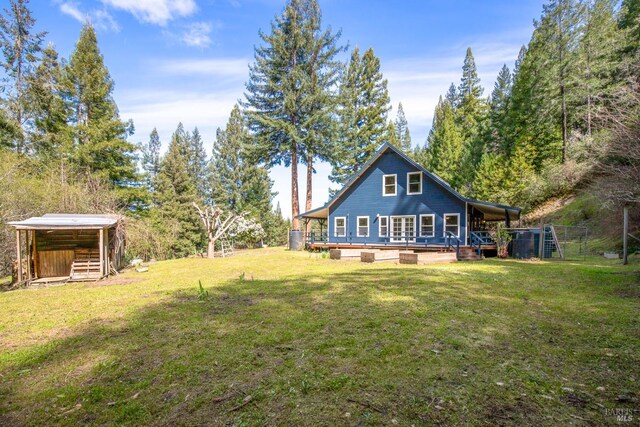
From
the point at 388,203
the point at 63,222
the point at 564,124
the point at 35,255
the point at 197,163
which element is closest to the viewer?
the point at 63,222

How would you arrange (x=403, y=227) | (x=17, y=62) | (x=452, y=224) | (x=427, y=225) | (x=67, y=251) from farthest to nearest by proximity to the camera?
(x=403, y=227) → (x=17, y=62) → (x=427, y=225) → (x=452, y=224) → (x=67, y=251)

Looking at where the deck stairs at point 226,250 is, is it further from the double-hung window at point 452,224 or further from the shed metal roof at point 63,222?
the double-hung window at point 452,224

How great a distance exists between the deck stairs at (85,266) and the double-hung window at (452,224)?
58.7ft

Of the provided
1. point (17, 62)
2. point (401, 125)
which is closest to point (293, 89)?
point (17, 62)

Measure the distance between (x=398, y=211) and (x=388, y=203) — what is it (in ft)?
3.03

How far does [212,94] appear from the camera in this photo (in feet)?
56.1

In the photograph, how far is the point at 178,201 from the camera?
3528 cm

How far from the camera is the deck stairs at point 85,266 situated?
11.5 metres

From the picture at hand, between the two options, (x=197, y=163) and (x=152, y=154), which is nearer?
(x=152, y=154)

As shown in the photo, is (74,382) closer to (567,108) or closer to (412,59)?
(412,59)

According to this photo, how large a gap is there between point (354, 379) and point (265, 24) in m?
30.3

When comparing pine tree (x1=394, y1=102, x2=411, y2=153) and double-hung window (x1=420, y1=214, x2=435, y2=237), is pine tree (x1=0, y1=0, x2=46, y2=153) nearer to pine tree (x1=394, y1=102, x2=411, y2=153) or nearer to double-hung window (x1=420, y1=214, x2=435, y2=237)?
double-hung window (x1=420, y1=214, x2=435, y2=237)

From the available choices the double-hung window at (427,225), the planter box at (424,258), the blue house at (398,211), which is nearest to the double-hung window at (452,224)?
the blue house at (398,211)

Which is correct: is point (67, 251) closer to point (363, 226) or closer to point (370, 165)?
point (363, 226)
